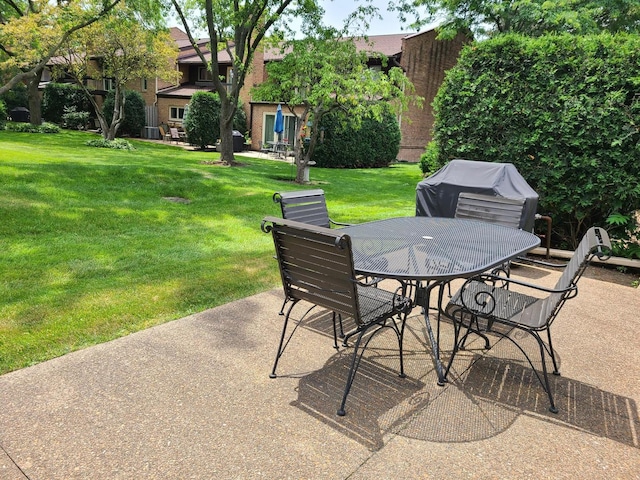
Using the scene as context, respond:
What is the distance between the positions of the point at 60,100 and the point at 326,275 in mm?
30577

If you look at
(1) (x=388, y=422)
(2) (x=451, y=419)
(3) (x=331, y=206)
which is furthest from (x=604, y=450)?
(3) (x=331, y=206)

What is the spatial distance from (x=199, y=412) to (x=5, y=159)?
1117 cm

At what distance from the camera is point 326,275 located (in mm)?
2730

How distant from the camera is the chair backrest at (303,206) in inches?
170

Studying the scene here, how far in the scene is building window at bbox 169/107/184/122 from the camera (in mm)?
29002

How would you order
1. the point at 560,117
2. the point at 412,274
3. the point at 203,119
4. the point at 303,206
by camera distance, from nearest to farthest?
the point at 412,274, the point at 303,206, the point at 560,117, the point at 203,119

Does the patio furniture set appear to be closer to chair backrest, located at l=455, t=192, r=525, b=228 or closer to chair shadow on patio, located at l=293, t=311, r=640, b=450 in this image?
chair shadow on patio, located at l=293, t=311, r=640, b=450

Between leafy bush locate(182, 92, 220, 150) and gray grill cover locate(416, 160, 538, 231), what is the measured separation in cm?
1647

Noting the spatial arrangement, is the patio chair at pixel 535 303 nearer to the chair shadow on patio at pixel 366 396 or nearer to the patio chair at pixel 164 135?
the chair shadow on patio at pixel 366 396

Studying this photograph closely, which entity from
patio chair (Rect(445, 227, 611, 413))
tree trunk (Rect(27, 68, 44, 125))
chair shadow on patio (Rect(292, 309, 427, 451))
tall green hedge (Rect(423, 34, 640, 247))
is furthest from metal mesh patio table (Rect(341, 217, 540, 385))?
tree trunk (Rect(27, 68, 44, 125))

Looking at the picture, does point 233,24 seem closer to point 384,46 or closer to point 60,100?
point 384,46

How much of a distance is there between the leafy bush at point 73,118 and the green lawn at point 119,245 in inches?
654

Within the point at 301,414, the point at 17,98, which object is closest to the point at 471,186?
the point at 301,414

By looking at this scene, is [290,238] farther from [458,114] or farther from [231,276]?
[458,114]
